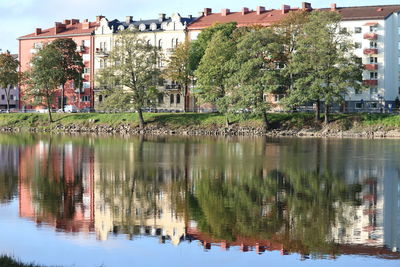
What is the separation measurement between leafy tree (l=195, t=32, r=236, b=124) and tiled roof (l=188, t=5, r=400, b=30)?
18.5m

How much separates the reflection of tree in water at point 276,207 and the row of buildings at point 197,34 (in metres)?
69.9

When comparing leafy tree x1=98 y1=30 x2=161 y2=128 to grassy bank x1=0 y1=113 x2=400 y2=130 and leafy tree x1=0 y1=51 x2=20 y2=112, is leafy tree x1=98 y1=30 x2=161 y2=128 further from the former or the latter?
leafy tree x1=0 y1=51 x2=20 y2=112

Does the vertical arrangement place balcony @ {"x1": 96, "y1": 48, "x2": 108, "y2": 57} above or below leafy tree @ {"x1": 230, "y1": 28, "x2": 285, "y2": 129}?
above

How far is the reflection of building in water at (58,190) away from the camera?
31.0 m

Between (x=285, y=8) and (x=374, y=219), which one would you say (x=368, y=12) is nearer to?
(x=285, y=8)

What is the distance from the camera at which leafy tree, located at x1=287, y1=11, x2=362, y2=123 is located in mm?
94250

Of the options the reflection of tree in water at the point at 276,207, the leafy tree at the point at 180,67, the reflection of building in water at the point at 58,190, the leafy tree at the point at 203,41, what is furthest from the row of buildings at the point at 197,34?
the reflection of tree in water at the point at 276,207

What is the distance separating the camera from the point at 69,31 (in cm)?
15025

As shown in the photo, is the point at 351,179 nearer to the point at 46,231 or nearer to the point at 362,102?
the point at 46,231

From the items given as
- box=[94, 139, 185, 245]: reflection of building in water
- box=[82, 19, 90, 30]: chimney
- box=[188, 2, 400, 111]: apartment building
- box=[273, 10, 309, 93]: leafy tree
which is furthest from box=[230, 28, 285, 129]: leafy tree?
box=[82, 19, 90, 30]: chimney

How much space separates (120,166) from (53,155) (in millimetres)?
12771

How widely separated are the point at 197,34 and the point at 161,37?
8502mm

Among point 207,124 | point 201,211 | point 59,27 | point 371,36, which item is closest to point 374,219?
point 201,211

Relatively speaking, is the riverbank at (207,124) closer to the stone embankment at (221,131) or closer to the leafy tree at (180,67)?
the stone embankment at (221,131)
